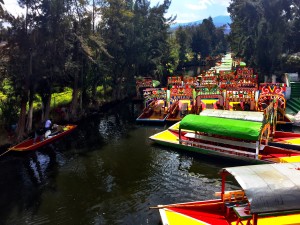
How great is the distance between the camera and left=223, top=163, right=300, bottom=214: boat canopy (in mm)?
10594

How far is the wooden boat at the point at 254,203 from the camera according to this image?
34.8ft

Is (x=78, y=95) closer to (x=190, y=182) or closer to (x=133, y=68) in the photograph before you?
(x=133, y=68)

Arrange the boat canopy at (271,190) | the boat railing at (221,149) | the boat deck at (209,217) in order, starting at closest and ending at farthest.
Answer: the boat canopy at (271,190)
the boat deck at (209,217)
the boat railing at (221,149)

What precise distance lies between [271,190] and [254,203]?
2.70 ft

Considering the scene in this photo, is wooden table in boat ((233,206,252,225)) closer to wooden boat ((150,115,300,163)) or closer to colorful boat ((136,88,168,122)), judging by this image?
wooden boat ((150,115,300,163))

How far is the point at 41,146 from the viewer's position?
2622 centimetres

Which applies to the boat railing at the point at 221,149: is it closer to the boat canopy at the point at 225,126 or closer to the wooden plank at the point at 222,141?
the wooden plank at the point at 222,141

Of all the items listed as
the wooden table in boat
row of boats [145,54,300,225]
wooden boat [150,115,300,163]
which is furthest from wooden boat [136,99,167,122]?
the wooden table in boat

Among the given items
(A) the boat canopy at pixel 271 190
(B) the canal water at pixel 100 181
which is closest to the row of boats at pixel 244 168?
(A) the boat canopy at pixel 271 190

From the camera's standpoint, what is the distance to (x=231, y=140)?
22812 millimetres

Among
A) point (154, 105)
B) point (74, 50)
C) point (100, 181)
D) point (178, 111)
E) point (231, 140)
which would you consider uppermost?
point (74, 50)

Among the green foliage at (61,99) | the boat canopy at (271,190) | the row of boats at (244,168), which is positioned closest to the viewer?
the boat canopy at (271,190)

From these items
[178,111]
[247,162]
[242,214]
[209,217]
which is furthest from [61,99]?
[242,214]

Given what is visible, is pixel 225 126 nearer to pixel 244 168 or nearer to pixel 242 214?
pixel 244 168
